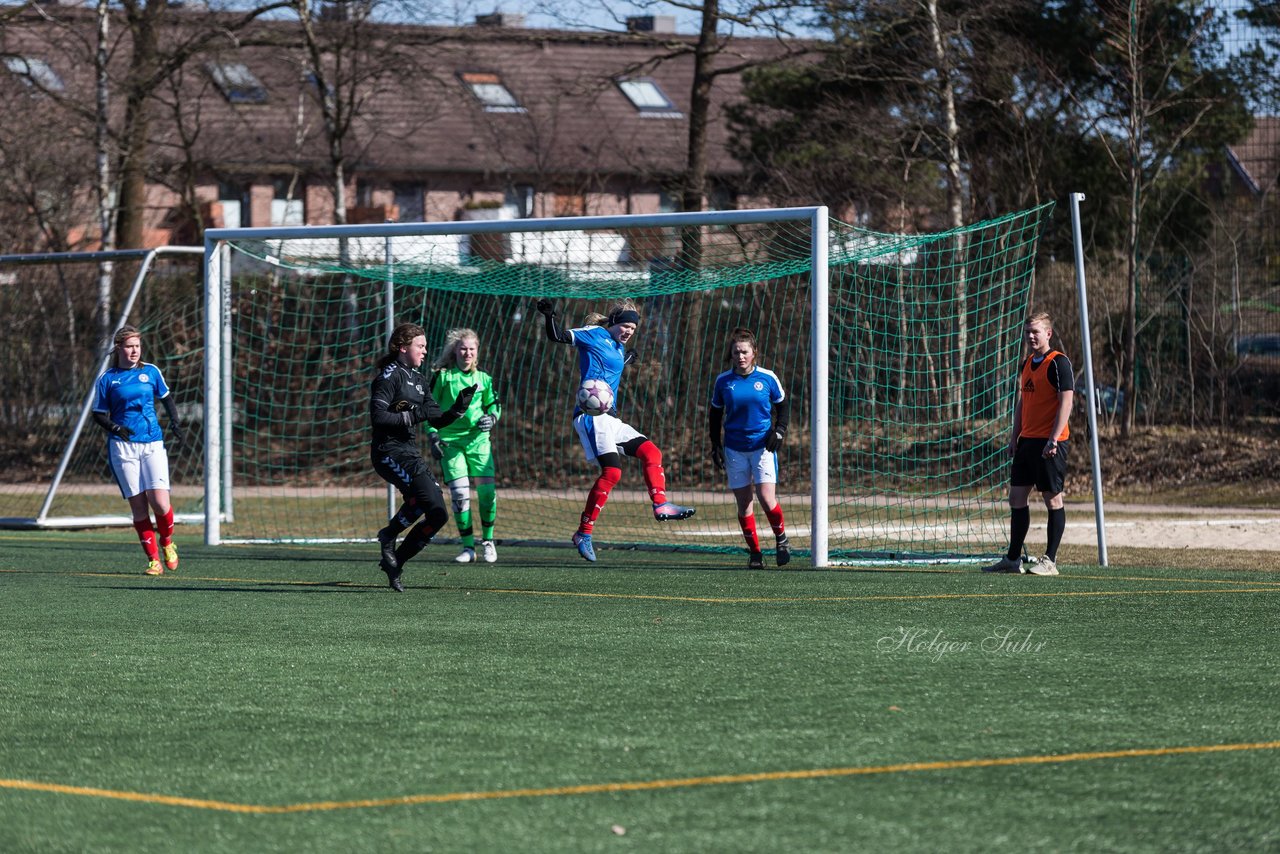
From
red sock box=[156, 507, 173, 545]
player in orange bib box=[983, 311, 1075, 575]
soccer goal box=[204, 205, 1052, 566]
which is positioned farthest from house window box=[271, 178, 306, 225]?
player in orange bib box=[983, 311, 1075, 575]

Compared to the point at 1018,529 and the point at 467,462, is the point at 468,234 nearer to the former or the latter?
the point at 467,462

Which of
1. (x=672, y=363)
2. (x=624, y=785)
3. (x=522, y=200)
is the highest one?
(x=522, y=200)

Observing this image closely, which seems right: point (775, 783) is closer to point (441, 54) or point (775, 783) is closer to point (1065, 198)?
point (1065, 198)

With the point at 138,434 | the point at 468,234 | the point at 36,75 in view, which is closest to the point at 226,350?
the point at 468,234

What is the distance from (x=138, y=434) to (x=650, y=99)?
34782mm

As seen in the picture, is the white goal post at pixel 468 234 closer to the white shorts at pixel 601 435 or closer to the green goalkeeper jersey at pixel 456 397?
the white shorts at pixel 601 435

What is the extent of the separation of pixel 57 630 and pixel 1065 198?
17.1m

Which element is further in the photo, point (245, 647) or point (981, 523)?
point (981, 523)

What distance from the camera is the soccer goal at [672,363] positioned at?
13.9 m

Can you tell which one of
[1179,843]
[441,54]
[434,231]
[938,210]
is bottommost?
[1179,843]

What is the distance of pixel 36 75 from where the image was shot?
26125 millimetres

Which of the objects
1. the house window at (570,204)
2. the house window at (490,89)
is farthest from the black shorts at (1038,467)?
the house window at (490,89)

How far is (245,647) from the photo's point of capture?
25.6 feet

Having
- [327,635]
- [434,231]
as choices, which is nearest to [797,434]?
[434,231]
